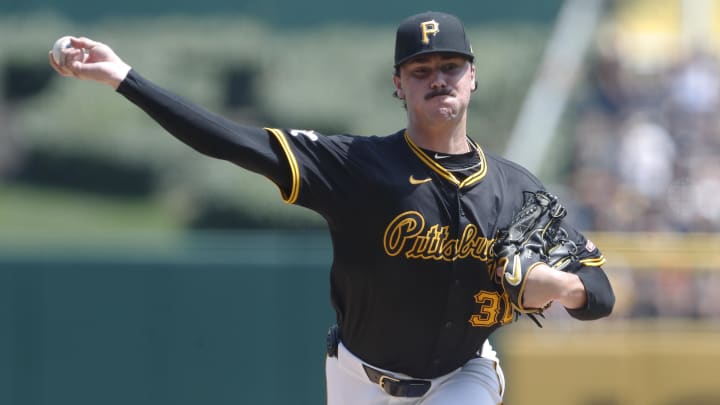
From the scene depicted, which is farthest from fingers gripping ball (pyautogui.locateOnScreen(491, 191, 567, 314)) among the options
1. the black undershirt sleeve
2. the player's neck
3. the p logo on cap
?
the black undershirt sleeve

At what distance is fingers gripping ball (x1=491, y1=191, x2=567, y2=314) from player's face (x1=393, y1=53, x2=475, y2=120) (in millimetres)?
413

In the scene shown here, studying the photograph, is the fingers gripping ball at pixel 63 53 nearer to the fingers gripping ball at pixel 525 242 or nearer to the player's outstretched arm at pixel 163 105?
the player's outstretched arm at pixel 163 105

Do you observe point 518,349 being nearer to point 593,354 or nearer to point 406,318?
point 593,354

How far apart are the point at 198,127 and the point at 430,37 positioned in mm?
849

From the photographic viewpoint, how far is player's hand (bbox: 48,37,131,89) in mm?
3662

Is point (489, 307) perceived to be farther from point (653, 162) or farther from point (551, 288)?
point (653, 162)

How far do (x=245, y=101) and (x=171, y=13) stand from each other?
1.59 metres

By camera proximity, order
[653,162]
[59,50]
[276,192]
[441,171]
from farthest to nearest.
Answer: [276,192] < [653,162] < [441,171] < [59,50]

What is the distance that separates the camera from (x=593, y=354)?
7930 millimetres

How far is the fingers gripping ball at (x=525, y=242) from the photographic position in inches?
150

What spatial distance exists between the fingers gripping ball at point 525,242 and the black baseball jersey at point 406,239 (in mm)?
68

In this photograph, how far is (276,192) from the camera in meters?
10.9

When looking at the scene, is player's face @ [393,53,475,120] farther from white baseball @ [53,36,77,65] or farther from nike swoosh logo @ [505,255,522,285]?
white baseball @ [53,36,77,65]

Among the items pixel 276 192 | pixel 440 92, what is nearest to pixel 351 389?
pixel 440 92
